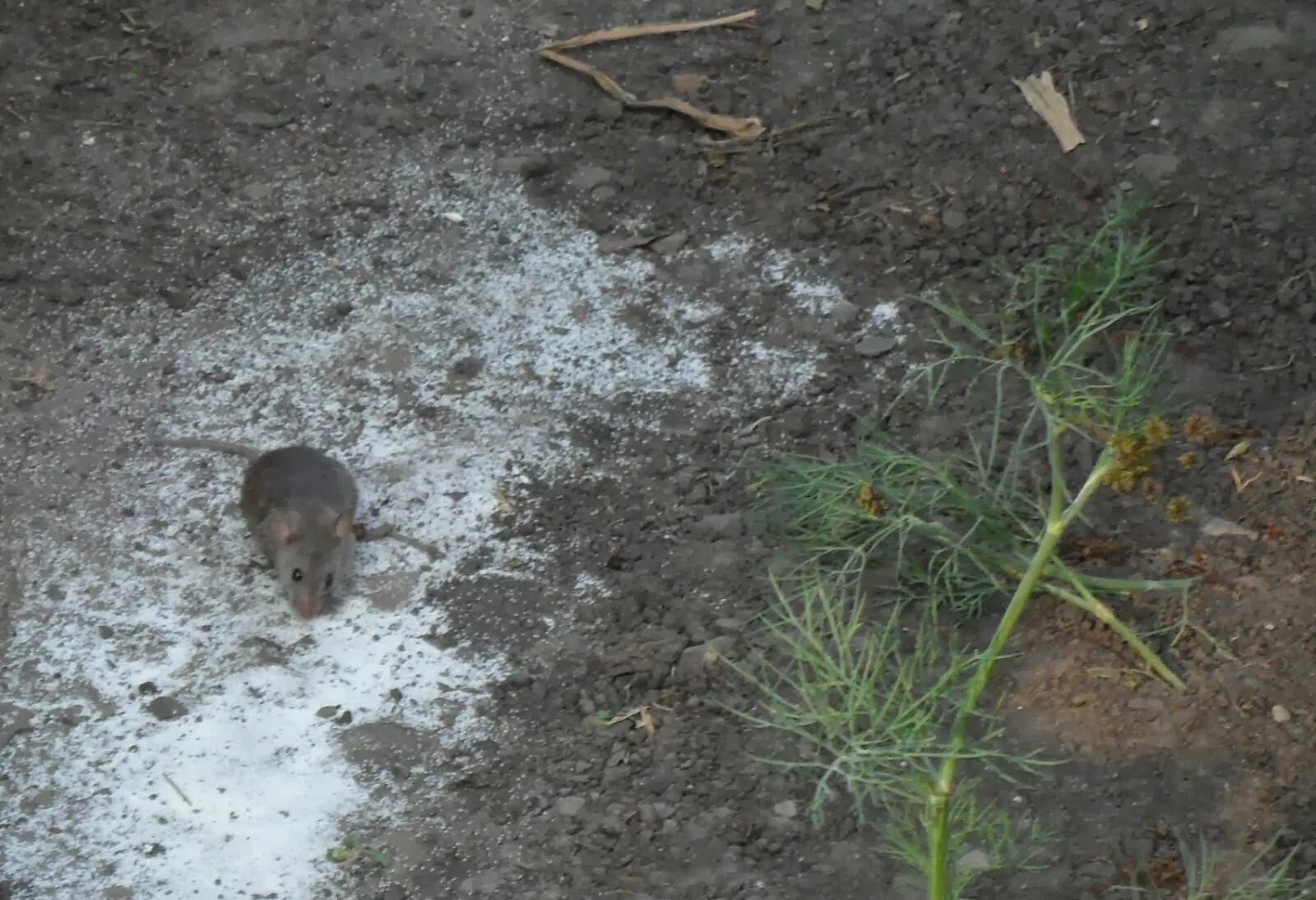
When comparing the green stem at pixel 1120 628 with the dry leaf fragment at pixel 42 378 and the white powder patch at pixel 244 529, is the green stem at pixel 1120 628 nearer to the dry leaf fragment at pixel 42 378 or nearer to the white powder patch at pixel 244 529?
the white powder patch at pixel 244 529

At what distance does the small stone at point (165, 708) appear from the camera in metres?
3.51

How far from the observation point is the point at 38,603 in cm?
375

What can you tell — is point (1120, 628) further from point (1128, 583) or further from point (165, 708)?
point (165, 708)

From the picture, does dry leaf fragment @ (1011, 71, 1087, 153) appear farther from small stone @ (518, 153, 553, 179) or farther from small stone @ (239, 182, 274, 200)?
small stone @ (239, 182, 274, 200)

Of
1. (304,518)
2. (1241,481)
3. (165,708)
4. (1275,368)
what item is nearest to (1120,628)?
(1241,481)

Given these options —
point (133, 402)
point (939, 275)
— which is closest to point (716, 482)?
point (939, 275)

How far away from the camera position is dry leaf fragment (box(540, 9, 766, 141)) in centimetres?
502

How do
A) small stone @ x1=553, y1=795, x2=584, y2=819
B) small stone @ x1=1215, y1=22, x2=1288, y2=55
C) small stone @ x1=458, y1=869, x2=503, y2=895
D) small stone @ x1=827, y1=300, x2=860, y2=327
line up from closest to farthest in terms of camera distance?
1. small stone @ x1=458, y1=869, x2=503, y2=895
2. small stone @ x1=553, y1=795, x2=584, y2=819
3. small stone @ x1=827, y1=300, x2=860, y2=327
4. small stone @ x1=1215, y1=22, x2=1288, y2=55

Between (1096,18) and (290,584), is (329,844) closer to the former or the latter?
(290,584)

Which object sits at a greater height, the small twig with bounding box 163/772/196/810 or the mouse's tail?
the mouse's tail

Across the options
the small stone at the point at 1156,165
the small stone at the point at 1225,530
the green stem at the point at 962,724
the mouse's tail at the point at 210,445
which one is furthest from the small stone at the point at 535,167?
the green stem at the point at 962,724

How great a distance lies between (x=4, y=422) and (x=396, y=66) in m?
1.87

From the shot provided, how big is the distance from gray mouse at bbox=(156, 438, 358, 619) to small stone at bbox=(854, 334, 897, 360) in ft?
4.67

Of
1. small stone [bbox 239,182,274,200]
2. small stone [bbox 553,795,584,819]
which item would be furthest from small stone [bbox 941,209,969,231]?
small stone [bbox 553,795,584,819]
